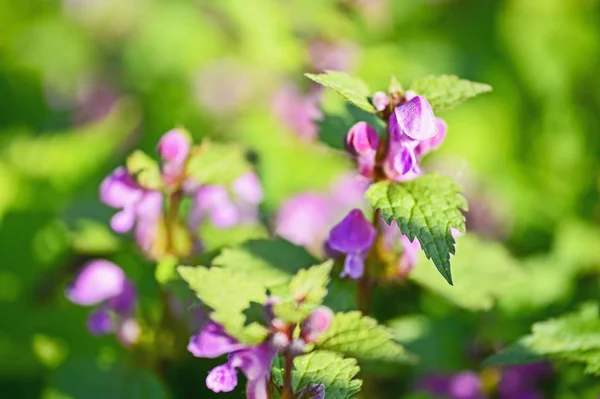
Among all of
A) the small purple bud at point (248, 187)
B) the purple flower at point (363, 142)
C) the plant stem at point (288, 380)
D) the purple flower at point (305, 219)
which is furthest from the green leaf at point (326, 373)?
→ the purple flower at point (305, 219)

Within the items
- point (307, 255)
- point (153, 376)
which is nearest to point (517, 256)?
point (307, 255)

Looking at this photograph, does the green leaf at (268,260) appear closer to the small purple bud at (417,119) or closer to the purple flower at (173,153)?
the purple flower at (173,153)

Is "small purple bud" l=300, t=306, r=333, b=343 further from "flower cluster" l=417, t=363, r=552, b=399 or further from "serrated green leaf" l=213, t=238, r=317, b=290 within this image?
"flower cluster" l=417, t=363, r=552, b=399

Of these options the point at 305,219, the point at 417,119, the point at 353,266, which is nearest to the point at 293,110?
the point at 305,219

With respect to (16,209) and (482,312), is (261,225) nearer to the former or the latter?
(482,312)

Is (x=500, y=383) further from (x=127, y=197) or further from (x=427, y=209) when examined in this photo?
(x=127, y=197)
